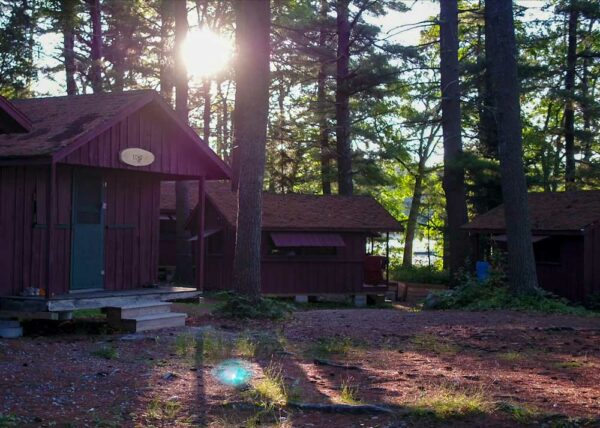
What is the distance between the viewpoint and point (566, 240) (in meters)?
23.8

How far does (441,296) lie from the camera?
20562mm

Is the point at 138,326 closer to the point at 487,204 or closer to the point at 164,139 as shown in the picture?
the point at 164,139

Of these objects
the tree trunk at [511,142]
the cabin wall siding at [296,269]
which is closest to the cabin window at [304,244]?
the cabin wall siding at [296,269]

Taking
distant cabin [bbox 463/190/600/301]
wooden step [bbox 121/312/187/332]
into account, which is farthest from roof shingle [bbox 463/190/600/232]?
wooden step [bbox 121/312/187/332]

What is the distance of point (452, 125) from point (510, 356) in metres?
17.6

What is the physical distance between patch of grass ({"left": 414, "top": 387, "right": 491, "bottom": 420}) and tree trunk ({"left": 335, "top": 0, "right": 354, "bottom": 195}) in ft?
85.4

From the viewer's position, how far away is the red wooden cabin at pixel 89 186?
13.1 meters

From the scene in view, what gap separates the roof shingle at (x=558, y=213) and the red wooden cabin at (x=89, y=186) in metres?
12.2

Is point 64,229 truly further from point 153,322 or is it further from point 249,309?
point 249,309

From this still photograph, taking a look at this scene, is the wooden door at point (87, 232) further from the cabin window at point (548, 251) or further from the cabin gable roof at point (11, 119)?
the cabin window at point (548, 251)

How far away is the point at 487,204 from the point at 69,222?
Result: 21396 millimetres

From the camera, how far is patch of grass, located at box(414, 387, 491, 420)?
6977 millimetres

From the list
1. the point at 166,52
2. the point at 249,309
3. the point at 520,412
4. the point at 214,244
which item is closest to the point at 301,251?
the point at 214,244

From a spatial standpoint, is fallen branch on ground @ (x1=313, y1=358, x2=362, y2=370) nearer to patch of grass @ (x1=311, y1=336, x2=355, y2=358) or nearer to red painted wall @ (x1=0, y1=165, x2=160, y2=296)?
patch of grass @ (x1=311, y1=336, x2=355, y2=358)
